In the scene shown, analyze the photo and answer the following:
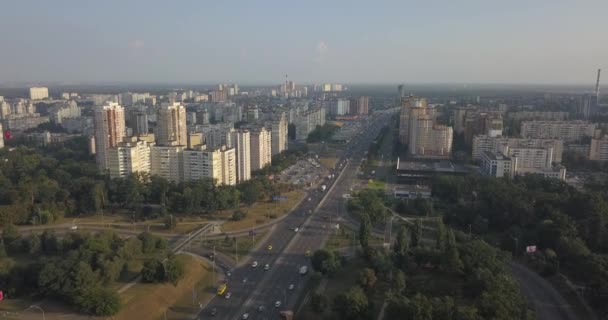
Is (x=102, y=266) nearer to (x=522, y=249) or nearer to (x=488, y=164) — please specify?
(x=522, y=249)

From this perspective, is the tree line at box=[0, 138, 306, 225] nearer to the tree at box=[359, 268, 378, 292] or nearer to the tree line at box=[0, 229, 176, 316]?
the tree line at box=[0, 229, 176, 316]

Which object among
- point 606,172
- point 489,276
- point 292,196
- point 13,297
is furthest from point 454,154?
point 13,297

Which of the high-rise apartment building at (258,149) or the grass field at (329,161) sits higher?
the high-rise apartment building at (258,149)

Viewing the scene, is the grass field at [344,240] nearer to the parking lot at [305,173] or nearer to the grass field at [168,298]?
the grass field at [168,298]

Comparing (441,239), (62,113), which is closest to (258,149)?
(441,239)

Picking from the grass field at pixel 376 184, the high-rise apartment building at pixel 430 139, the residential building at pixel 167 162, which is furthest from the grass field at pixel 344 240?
the high-rise apartment building at pixel 430 139

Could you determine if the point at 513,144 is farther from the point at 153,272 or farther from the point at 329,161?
the point at 153,272

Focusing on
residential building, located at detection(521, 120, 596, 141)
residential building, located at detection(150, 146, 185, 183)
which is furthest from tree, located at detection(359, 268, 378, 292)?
residential building, located at detection(521, 120, 596, 141)
